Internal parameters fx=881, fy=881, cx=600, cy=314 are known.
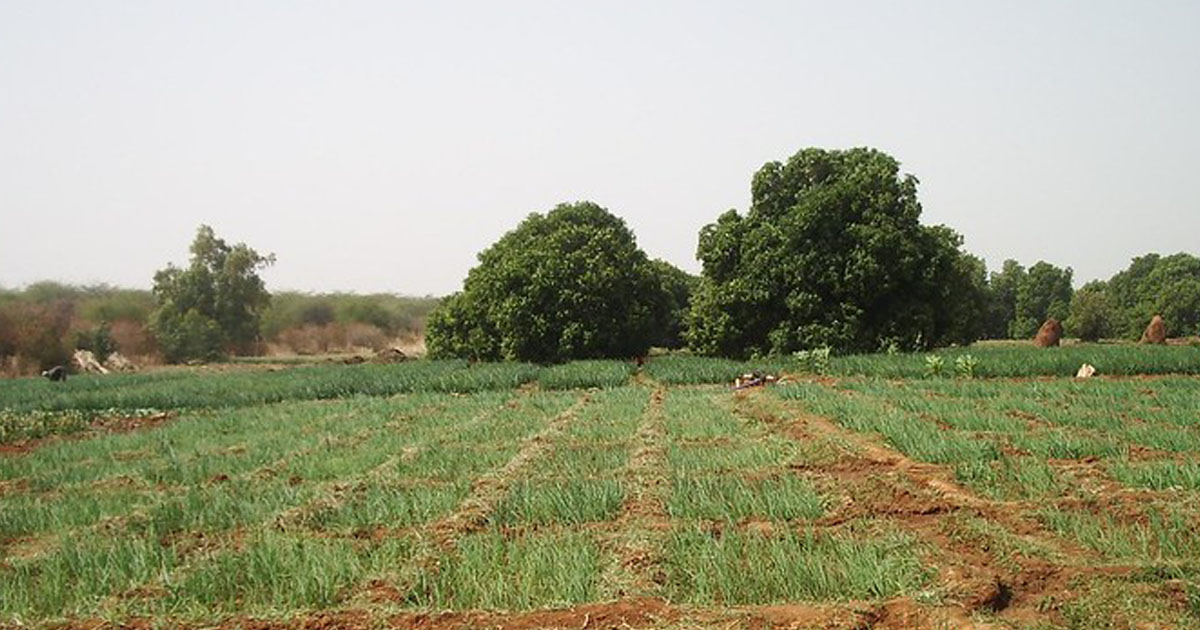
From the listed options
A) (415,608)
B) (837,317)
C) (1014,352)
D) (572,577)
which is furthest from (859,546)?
(837,317)

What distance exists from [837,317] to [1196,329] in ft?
117

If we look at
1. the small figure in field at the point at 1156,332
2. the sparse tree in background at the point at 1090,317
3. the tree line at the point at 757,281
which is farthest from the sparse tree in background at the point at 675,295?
the sparse tree in background at the point at 1090,317

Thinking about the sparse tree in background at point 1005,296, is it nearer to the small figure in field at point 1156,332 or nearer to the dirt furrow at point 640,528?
the small figure in field at point 1156,332

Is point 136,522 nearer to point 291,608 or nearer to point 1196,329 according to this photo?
point 291,608

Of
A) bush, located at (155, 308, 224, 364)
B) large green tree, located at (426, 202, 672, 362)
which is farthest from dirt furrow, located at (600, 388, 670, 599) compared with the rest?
bush, located at (155, 308, 224, 364)

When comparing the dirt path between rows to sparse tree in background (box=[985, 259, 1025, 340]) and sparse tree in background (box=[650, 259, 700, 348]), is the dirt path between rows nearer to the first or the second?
sparse tree in background (box=[650, 259, 700, 348])

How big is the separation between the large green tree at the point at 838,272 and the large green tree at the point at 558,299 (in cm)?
309

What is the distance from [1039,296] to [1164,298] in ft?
23.9

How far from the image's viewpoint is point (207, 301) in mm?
42625

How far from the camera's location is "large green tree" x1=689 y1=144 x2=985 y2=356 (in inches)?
915

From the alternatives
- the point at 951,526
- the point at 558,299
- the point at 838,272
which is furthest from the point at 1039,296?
the point at 951,526

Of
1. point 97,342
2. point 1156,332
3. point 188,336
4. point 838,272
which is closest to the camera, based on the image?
point 838,272

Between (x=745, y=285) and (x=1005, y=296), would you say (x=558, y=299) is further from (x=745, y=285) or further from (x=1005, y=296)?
(x=1005, y=296)

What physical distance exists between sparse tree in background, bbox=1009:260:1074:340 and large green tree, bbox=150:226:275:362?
44452mm
